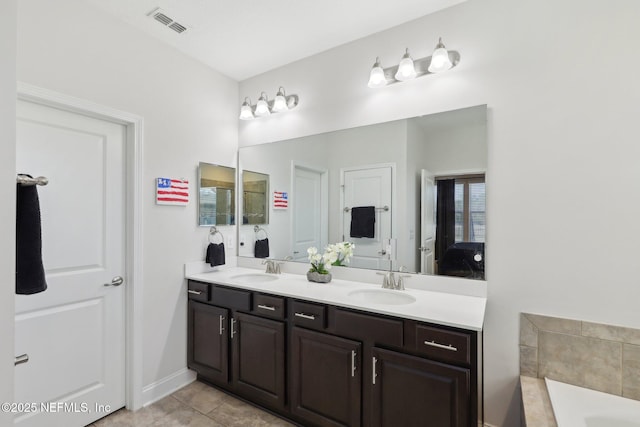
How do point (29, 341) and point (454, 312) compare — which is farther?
point (29, 341)

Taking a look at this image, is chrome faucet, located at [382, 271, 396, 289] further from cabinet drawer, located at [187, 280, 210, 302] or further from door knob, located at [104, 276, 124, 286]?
door knob, located at [104, 276, 124, 286]

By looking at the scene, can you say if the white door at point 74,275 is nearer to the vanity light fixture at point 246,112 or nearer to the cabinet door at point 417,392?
the vanity light fixture at point 246,112

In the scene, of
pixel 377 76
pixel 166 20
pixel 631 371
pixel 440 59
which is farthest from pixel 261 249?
pixel 631 371

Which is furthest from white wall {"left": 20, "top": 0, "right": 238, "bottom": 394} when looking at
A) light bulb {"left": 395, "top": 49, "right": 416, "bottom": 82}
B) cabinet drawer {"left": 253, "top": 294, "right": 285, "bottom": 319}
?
light bulb {"left": 395, "top": 49, "right": 416, "bottom": 82}

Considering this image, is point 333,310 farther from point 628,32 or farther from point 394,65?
point 628,32

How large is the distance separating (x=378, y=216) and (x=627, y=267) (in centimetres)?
137

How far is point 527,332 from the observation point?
173 centimetres

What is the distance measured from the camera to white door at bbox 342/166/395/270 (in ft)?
7.25

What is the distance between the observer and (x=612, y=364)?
60.5 inches

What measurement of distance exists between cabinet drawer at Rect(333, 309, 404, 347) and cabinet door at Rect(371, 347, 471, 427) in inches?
2.8

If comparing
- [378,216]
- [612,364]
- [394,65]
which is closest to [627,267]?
[612,364]

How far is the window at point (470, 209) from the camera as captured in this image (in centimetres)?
189

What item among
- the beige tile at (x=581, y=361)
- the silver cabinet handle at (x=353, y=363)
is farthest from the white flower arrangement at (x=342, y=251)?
the beige tile at (x=581, y=361)

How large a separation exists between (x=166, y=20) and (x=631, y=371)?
343 centimetres
